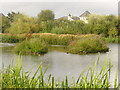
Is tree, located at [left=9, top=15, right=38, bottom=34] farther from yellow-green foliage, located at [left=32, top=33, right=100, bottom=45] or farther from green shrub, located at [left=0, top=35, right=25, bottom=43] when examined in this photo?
yellow-green foliage, located at [left=32, top=33, right=100, bottom=45]

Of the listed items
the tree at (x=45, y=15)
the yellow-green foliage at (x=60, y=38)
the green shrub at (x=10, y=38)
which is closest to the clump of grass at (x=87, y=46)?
the yellow-green foliage at (x=60, y=38)

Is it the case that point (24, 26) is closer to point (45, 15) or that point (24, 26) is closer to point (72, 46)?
point (45, 15)

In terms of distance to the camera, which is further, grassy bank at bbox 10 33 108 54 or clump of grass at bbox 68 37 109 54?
clump of grass at bbox 68 37 109 54

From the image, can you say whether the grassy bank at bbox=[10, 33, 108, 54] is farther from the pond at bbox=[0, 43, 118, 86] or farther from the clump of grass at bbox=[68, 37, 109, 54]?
the pond at bbox=[0, 43, 118, 86]

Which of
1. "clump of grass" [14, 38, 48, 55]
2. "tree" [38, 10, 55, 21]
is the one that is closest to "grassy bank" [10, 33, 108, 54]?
"clump of grass" [14, 38, 48, 55]

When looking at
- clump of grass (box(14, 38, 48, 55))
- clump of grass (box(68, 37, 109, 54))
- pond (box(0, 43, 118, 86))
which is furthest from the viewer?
clump of grass (box(68, 37, 109, 54))


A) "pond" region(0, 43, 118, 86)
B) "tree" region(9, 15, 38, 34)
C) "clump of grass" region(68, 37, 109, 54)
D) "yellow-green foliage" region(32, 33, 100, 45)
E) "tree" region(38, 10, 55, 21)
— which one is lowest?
"pond" region(0, 43, 118, 86)

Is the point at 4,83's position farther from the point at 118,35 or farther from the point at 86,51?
the point at 118,35

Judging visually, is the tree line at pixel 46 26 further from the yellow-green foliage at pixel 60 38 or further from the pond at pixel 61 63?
the pond at pixel 61 63

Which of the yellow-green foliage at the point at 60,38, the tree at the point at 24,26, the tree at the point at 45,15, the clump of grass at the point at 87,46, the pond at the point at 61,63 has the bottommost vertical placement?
the pond at the point at 61,63

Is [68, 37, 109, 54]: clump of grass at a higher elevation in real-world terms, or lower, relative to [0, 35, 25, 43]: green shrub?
lower

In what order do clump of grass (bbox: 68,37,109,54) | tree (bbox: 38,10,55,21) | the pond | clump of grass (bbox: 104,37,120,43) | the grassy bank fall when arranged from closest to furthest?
1. the pond
2. the grassy bank
3. clump of grass (bbox: 68,37,109,54)
4. tree (bbox: 38,10,55,21)
5. clump of grass (bbox: 104,37,120,43)

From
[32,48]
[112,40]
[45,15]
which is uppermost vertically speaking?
[45,15]

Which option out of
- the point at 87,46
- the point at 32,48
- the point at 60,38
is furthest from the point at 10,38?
the point at 87,46
